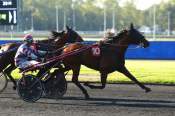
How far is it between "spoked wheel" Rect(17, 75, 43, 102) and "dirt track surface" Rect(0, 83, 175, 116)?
0.18 meters

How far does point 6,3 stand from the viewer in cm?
2031

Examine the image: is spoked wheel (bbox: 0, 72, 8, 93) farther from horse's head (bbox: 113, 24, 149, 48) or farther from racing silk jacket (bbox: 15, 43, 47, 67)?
horse's head (bbox: 113, 24, 149, 48)

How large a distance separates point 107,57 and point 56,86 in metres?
1.54

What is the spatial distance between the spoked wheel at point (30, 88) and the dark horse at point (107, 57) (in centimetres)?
140

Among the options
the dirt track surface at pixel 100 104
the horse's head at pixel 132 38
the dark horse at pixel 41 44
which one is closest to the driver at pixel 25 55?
the dirt track surface at pixel 100 104

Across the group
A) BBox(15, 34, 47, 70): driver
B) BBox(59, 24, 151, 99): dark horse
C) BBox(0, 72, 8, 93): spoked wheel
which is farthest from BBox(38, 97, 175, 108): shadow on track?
BBox(0, 72, 8, 93): spoked wheel

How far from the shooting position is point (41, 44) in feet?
50.0

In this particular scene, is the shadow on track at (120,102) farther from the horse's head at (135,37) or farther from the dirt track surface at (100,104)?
the horse's head at (135,37)

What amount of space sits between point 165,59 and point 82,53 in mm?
20799

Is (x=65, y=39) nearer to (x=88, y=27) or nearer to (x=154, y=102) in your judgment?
(x=154, y=102)

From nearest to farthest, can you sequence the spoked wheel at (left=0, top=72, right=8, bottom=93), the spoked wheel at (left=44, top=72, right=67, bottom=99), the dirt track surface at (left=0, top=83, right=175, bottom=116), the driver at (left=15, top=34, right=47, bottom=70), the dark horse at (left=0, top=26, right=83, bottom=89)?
the dirt track surface at (left=0, top=83, right=175, bottom=116), the driver at (left=15, top=34, right=47, bottom=70), the spoked wheel at (left=44, top=72, right=67, bottom=99), the dark horse at (left=0, top=26, right=83, bottom=89), the spoked wheel at (left=0, top=72, right=8, bottom=93)

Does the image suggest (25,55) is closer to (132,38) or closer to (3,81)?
(3,81)

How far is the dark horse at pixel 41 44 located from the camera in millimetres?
14508

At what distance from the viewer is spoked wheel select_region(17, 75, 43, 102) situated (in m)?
12.4
